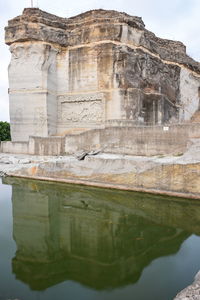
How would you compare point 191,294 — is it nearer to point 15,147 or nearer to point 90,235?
point 90,235

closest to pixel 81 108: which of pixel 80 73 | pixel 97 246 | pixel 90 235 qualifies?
pixel 80 73

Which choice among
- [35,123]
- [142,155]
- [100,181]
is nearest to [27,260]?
[100,181]

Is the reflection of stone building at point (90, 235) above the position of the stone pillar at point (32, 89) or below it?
below

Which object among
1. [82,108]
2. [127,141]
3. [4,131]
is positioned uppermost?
[82,108]

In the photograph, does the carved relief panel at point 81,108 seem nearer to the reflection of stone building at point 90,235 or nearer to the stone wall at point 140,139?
the stone wall at point 140,139

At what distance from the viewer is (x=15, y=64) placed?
1820 cm

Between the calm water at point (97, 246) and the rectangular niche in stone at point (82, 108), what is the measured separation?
29.5ft

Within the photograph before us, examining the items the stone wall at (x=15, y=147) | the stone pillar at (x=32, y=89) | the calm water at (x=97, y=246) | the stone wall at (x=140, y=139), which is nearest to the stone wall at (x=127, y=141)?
the stone wall at (x=140, y=139)

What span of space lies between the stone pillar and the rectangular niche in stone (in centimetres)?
82

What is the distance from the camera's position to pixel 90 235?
6.00m

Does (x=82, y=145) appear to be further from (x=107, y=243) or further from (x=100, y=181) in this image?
(x=107, y=243)

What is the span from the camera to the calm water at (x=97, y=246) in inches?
153

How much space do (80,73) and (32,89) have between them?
11.7ft

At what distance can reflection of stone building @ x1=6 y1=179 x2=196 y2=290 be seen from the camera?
4.31 metres
